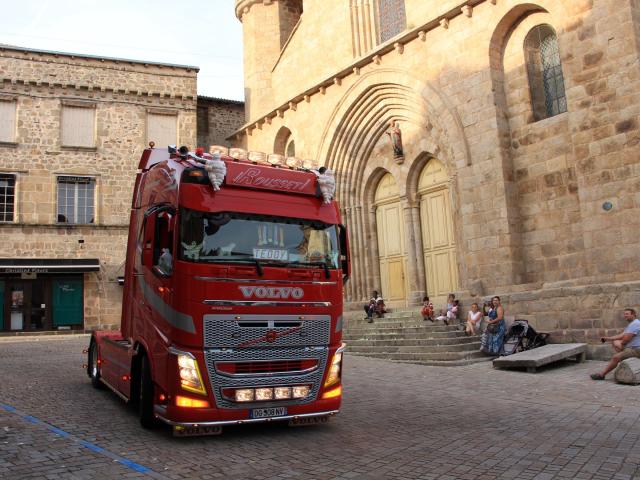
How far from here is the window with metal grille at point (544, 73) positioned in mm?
13133

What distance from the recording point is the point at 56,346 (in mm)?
17000

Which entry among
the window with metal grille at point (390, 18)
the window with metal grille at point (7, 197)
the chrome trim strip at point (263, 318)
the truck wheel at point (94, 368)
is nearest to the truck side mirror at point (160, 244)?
the chrome trim strip at point (263, 318)

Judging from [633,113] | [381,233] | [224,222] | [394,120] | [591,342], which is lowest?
[591,342]

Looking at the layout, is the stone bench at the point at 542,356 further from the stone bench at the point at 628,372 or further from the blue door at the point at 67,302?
the blue door at the point at 67,302

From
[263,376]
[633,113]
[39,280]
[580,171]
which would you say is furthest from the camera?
[39,280]

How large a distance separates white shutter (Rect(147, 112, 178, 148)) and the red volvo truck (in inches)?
737

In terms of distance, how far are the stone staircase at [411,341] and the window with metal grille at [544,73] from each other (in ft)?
17.9

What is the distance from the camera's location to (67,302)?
72.9 feet

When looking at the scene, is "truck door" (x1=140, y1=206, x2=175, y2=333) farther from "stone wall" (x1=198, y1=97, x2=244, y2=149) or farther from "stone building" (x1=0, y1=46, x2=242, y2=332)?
"stone wall" (x1=198, y1=97, x2=244, y2=149)

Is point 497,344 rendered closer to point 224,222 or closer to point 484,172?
point 484,172

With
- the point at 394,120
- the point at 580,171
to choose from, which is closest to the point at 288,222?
the point at 580,171

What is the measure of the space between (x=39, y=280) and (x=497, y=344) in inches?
697

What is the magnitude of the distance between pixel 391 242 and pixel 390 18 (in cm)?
691

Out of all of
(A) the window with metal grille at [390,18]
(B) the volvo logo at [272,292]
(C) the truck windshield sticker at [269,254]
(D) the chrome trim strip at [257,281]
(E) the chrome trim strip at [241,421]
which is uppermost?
(A) the window with metal grille at [390,18]
